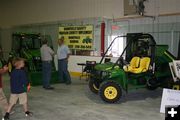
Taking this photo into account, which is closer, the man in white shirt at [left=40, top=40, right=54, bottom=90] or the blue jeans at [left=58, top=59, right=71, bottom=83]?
the man in white shirt at [left=40, top=40, right=54, bottom=90]

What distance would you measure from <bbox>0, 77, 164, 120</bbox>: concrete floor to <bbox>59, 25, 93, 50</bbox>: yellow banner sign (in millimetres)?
3681

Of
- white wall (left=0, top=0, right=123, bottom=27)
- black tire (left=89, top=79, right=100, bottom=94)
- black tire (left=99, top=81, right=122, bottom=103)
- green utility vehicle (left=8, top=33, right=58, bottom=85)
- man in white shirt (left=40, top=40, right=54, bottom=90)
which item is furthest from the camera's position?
white wall (left=0, top=0, right=123, bottom=27)

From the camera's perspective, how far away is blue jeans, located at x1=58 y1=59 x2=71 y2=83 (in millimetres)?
9812

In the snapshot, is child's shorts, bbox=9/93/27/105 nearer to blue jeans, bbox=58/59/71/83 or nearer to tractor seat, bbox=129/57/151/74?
tractor seat, bbox=129/57/151/74

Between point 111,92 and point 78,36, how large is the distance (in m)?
5.99

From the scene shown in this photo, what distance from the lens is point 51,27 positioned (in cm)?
1396

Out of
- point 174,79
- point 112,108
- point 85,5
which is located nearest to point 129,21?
point 85,5

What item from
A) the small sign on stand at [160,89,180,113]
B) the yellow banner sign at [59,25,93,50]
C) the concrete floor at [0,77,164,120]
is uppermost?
the yellow banner sign at [59,25,93,50]

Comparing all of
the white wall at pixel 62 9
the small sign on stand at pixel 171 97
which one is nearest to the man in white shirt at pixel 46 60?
the white wall at pixel 62 9

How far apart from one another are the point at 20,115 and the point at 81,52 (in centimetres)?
701

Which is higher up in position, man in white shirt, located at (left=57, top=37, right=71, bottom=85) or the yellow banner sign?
the yellow banner sign

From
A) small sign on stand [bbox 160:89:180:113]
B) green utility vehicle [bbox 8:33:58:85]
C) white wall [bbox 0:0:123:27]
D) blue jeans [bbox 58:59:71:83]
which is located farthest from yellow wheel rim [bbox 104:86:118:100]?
white wall [bbox 0:0:123:27]

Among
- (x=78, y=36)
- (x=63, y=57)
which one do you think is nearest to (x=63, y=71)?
(x=63, y=57)

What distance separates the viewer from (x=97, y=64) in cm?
789
